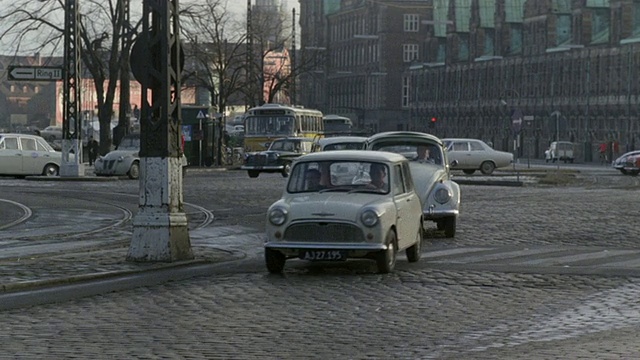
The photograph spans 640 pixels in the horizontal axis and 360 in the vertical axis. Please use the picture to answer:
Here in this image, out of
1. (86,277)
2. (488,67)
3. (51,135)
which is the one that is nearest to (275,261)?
(86,277)

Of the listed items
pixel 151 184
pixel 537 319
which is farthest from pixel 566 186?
pixel 537 319

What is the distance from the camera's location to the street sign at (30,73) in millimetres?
44562

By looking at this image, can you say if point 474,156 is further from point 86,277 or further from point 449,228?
point 86,277

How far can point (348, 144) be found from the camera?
44500mm

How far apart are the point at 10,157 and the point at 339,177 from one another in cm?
3601

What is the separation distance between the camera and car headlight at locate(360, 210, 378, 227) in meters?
18.7

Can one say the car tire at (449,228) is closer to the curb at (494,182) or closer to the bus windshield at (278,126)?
the curb at (494,182)

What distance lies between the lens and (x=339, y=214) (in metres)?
18.8

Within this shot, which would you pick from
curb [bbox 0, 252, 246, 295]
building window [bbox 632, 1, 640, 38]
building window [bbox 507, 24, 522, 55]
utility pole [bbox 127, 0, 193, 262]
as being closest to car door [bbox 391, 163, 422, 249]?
curb [bbox 0, 252, 246, 295]

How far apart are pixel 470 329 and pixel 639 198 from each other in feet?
99.5

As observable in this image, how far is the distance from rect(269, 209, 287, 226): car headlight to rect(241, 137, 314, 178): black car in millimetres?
41638

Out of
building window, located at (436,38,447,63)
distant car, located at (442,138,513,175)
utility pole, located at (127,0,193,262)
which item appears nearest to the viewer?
utility pole, located at (127,0,193,262)

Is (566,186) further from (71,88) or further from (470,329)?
(470,329)

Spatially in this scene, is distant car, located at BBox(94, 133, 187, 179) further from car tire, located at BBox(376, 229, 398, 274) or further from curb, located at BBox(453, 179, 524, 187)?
car tire, located at BBox(376, 229, 398, 274)
